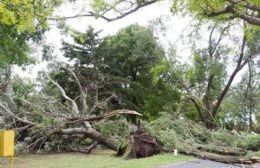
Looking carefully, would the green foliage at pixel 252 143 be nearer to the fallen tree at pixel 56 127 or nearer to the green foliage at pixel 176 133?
the green foliage at pixel 176 133

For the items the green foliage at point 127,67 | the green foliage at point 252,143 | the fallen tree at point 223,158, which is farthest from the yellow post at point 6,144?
the green foliage at point 127,67

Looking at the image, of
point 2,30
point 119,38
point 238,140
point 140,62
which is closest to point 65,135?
point 2,30

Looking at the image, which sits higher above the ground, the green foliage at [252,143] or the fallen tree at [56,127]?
the fallen tree at [56,127]

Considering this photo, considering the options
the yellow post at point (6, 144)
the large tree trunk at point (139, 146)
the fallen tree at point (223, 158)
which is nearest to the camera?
the yellow post at point (6, 144)

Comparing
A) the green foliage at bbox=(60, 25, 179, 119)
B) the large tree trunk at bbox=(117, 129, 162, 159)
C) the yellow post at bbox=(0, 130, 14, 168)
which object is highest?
the green foliage at bbox=(60, 25, 179, 119)

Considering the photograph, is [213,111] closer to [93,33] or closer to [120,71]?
[120,71]

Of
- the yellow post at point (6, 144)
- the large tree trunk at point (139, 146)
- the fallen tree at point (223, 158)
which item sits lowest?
the fallen tree at point (223, 158)

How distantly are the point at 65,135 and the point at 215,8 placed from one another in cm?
723

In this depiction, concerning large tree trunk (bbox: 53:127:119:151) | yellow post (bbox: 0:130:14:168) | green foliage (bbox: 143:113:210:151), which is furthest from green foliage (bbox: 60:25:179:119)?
yellow post (bbox: 0:130:14:168)

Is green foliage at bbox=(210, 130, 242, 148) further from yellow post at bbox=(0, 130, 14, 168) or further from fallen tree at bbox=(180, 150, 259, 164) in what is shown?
yellow post at bbox=(0, 130, 14, 168)

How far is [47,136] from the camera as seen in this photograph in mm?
12391

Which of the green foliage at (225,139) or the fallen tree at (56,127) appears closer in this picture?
the fallen tree at (56,127)

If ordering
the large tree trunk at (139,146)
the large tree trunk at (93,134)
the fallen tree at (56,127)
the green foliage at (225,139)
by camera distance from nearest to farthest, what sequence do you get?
the large tree trunk at (139,146), the fallen tree at (56,127), the green foliage at (225,139), the large tree trunk at (93,134)

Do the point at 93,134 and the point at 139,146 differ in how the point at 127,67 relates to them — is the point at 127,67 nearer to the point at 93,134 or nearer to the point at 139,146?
the point at 93,134
